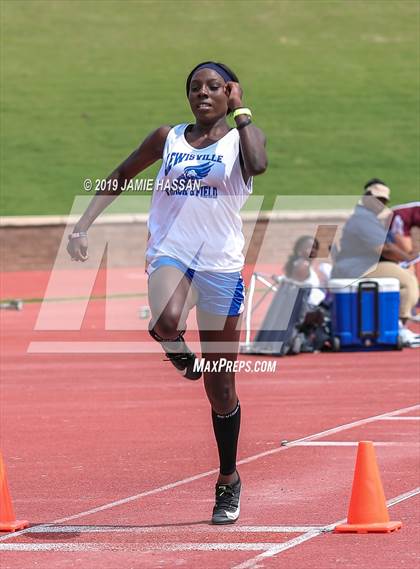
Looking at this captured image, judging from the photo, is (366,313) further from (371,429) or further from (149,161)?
(149,161)

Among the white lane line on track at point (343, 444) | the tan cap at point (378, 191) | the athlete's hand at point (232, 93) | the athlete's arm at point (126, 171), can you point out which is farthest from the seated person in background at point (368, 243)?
the athlete's hand at point (232, 93)

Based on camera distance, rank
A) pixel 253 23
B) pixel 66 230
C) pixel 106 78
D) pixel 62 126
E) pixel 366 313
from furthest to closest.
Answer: pixel 253 23, pixel 106 78, pixel 62 126, pixel 66 230, pixel 366 313

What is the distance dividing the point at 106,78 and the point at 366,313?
1132 inches

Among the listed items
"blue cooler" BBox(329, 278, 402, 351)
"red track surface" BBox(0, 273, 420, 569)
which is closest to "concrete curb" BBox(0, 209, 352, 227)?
"blue cooler" BBox(329, 278, 402, 351)

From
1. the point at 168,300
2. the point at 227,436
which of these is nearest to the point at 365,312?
the point at 227,436

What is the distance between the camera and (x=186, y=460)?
9.14 m

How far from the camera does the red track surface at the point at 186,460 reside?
641cm

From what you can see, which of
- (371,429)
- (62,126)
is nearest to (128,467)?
(371,429)

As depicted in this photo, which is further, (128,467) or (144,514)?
(128,467)

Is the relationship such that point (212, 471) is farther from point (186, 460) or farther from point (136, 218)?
point (136, 218)

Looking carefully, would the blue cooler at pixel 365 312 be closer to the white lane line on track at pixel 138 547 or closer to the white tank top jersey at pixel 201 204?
the white tank top jersey at pixel 201 204

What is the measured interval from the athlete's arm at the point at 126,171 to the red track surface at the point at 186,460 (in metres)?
1.42

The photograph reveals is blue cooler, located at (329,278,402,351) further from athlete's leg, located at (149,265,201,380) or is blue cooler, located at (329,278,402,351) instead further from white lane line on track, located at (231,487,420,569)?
athlete's leg, located at (149,265,201,380)

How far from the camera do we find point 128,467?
8.93 meters
